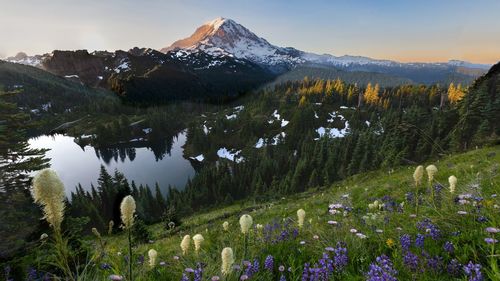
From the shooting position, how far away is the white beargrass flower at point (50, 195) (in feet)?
6.85

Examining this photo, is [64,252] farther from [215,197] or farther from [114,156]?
[114,156]

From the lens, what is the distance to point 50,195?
7.07 ft

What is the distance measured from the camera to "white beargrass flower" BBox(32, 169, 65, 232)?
209cm

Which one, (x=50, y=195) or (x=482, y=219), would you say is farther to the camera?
(x=482, y=219)

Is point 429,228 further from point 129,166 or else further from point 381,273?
point 129,166

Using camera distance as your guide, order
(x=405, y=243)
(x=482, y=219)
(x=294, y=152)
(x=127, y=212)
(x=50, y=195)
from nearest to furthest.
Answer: (x=50, y=195)
(x=127, y=212)
(x=405, y=243)
(x=482, y=219)
(x=294, y=152)

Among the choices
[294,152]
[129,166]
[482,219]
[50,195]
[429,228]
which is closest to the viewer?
[50,195]

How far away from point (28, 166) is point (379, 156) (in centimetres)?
8440

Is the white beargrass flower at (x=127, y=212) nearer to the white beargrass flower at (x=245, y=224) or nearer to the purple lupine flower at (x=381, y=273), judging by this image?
the white beargrass flower at (x=245, y=224)

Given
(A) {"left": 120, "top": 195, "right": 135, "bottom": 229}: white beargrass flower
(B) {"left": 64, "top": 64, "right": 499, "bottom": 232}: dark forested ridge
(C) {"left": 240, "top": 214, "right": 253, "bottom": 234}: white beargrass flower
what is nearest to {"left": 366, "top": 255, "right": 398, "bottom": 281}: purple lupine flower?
(C) {"left": 240, "top": 214, "right": 253, "bottom": 234}: white beargrass flower

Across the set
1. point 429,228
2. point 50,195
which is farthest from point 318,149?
point 50,195

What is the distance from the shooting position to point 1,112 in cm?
2119

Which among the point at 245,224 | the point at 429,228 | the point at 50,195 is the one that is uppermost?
the point at 50,195

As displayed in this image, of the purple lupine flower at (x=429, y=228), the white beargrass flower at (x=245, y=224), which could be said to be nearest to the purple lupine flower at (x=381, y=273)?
the purple lupine flower at (x=429, y=228)
